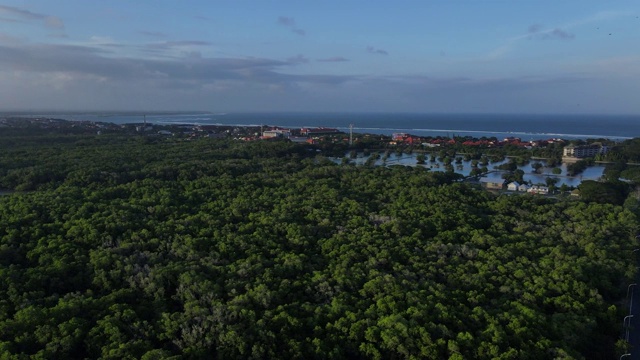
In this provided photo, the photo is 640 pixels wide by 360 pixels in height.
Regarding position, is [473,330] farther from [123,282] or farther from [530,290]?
[123,282]

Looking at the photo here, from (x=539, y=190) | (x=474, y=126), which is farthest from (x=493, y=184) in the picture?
(x=474, y=126)

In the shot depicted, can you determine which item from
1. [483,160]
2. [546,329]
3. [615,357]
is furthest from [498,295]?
[483,160]

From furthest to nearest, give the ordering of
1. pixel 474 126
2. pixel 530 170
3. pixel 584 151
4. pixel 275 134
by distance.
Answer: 1. pixel 474 126
2. pixel 275 134
3. pixel 584 151
4. pixel 530 170

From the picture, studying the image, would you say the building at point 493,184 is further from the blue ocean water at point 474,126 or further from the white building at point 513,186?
Result: the blue ocean water at point 474,126

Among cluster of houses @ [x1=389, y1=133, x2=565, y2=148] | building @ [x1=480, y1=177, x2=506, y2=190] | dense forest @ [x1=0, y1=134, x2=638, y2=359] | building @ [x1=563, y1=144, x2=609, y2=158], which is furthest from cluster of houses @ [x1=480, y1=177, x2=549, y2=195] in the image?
cluster of houses @ [x1=389, y1=133, x2=565, y2=148]

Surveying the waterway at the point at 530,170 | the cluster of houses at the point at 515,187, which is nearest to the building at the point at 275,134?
the waterway at the point at 530,170

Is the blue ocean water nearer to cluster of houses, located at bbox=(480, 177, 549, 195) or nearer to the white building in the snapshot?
cluster of houses, located at bbox=(480, 177, 549, 195)

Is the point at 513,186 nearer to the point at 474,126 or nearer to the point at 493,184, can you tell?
the point at 493,184
